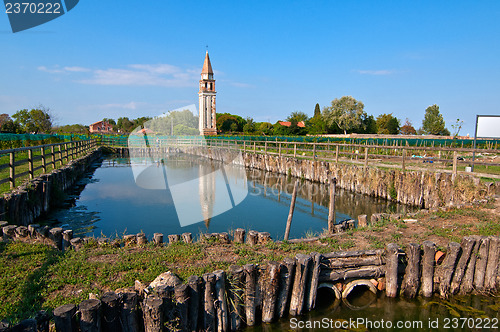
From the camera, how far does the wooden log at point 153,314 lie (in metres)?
3.56

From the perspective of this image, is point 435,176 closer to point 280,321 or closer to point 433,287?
point 433,287

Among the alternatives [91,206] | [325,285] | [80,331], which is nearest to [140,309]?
[80,331]

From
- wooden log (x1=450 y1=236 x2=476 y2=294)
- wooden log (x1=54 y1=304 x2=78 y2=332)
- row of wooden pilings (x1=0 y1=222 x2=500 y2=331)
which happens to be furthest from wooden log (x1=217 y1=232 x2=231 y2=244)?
wooden log (x1=450 y1=236 x2=476 y2=294)

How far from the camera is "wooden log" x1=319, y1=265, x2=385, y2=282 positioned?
5.08 m

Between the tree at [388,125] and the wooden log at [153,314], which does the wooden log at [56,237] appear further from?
the tree at [388,125]

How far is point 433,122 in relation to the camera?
7062cm

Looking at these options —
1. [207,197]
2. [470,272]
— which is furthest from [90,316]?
[207,197]

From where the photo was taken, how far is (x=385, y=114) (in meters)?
79.4

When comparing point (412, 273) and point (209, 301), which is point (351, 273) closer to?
point (412, 273)

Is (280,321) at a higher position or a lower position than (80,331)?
lower

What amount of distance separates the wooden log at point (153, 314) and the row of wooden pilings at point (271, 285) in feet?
0.04

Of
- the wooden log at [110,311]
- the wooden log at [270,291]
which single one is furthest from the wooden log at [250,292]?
the wooden log at [110,311]

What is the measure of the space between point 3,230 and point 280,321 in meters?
5.11

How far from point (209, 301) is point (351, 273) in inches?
97.4
